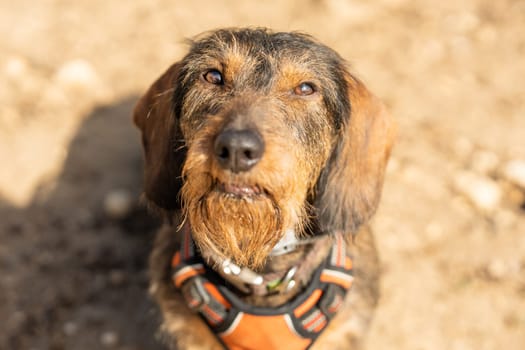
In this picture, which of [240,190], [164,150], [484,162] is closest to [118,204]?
[164,150]

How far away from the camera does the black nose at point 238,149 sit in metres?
2.33

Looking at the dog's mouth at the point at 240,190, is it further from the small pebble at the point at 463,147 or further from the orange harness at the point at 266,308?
the small pebble at the point at 463,147

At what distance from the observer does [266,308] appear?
2982mm

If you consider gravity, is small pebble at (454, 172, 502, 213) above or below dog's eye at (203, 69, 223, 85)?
below

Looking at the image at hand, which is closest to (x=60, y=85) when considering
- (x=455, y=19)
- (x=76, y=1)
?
(x=76, y=1)

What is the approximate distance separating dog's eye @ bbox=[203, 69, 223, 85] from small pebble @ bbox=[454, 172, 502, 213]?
2.62 m

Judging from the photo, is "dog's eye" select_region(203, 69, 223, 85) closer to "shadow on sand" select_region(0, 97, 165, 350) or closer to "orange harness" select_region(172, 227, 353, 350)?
"orange harness" select_region(172, 227, 353, 350)

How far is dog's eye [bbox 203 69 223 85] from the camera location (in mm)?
2842

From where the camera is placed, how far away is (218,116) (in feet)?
8.31

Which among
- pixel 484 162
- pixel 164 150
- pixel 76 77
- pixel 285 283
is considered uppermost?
pixel 164 150

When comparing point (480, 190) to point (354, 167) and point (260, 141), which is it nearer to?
point (354, 167)

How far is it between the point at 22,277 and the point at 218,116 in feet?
8.55

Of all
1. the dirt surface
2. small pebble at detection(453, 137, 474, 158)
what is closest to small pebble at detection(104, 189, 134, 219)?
the dirt surface

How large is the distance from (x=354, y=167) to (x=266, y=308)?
752 mm
